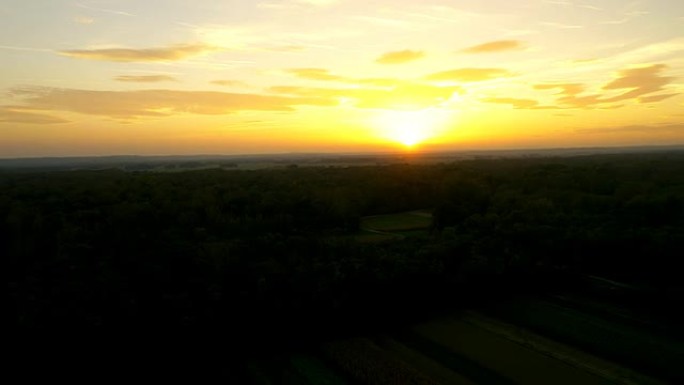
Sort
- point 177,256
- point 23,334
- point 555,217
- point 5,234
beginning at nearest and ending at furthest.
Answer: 1. point 23,334
2. point 177,256
3. point 5,234
4. point 555,217

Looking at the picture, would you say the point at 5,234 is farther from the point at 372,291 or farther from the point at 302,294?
the point at 372,291

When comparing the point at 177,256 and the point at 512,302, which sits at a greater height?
the point at 177,256

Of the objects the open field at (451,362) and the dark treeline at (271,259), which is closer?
the open field at (451,362)

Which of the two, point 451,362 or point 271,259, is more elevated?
point 271,259

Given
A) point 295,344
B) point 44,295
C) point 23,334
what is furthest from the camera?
point 295,344

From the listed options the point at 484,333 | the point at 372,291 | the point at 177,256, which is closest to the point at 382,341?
the point at 372,291

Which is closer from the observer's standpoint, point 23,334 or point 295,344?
point 23,334

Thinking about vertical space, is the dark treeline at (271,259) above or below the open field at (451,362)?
above

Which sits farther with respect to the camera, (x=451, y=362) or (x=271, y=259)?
(x=271, y=259)
